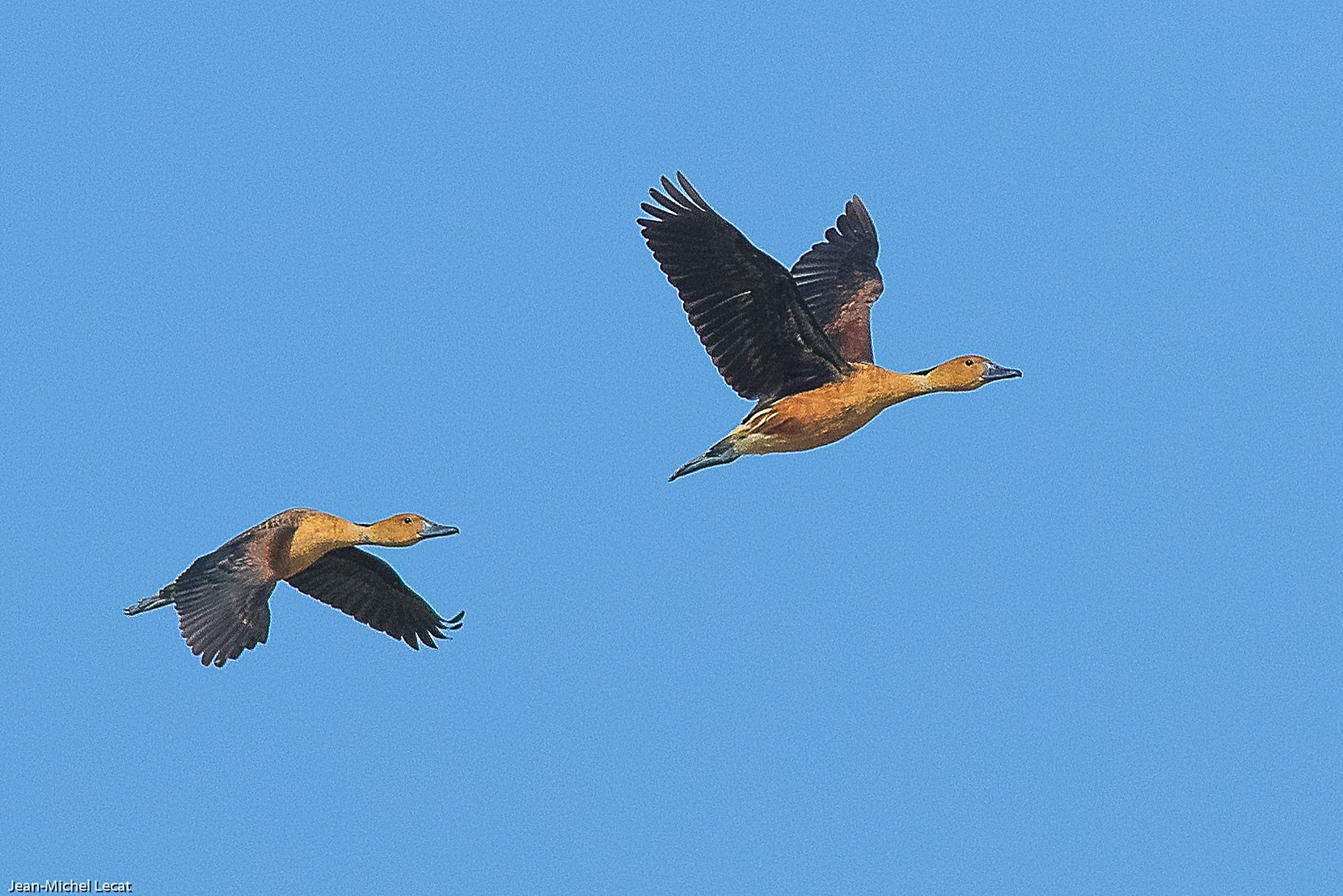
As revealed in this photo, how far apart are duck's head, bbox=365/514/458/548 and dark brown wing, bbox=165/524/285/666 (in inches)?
46.5

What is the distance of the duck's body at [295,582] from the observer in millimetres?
18703

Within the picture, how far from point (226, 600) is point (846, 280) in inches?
278

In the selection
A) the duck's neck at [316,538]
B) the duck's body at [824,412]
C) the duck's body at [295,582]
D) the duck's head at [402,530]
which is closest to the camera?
the duck's body at [295,582]

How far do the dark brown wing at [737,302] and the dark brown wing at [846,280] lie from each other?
2355mm

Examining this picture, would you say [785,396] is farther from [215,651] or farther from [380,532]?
[215,651]

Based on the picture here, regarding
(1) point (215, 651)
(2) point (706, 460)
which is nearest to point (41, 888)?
(1) point (215, 651)

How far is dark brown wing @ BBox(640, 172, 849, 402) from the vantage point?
1830 cm

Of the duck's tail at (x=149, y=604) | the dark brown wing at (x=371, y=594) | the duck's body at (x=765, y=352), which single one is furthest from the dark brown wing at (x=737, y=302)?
the duck's tail at (x=149, y=604)

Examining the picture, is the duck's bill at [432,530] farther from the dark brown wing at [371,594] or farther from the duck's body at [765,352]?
the duck's body at [765,352]

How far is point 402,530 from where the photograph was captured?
20203mm

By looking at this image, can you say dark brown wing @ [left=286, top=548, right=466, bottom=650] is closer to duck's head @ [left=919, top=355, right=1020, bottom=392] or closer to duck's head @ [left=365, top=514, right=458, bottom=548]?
duck's head @ [left=365, top=514, right=458, bottom=548]

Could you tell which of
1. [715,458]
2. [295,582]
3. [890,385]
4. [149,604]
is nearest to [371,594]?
[295,582]

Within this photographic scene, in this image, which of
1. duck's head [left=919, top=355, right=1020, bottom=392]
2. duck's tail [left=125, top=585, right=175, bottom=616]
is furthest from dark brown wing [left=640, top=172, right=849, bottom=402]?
duck's tail [left=125, top=585, right=175, bottom=616]

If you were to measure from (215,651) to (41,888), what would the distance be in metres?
2.38
